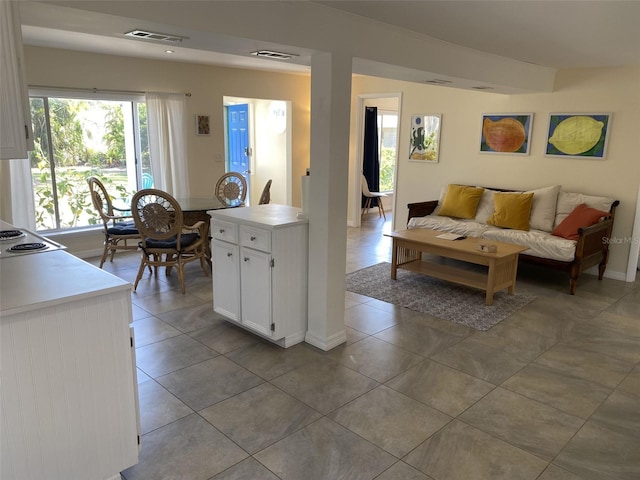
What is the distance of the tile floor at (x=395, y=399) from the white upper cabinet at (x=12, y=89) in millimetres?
1493

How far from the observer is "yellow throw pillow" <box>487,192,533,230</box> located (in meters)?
5.23

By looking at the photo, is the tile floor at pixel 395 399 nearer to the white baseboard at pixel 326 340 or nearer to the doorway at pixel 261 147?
the white baseboard at pixel 326 340

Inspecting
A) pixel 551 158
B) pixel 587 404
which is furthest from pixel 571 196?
pixel 587 404

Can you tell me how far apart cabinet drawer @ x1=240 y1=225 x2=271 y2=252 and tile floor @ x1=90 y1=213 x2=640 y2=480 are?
2.39 feet

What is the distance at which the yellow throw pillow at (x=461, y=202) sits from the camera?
18.8ft

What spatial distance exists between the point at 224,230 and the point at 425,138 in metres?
3.86

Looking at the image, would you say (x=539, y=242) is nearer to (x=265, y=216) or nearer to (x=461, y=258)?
(x=461, y=258)

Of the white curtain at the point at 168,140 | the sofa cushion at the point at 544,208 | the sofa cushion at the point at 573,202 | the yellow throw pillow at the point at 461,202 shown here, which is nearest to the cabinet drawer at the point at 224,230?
the white curtain at the point at 168,140

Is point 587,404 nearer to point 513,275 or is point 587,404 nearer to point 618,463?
point 618,463

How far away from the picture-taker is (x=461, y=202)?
5773 mm

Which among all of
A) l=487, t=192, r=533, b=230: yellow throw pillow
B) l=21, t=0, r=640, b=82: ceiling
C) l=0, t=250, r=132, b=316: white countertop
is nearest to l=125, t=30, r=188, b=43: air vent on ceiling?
l=21, t=0, r=640, b=82: ceiling

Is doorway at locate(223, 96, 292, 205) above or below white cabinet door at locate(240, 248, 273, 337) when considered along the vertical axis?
above

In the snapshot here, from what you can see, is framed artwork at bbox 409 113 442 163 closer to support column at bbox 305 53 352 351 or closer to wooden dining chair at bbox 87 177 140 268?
support column at bbox 305 53 352 351

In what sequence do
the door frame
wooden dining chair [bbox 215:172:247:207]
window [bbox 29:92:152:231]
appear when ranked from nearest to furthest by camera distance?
1. window [bbox 29:92:152:231]
2. wooden dining chair [bbox 215:172:247:207]
3. the door frame
